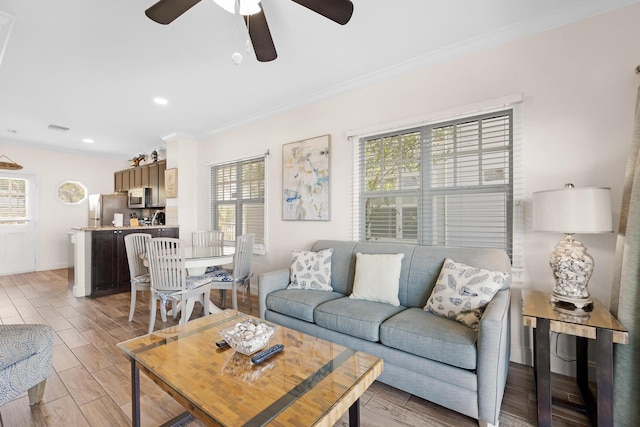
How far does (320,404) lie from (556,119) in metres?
2.49

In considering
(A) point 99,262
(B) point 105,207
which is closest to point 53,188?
(B) point 105,207

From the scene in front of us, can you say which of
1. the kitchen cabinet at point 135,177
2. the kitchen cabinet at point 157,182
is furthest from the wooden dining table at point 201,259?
the kitchen cabinet at point 135,177

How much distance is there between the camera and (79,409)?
69.6 inches

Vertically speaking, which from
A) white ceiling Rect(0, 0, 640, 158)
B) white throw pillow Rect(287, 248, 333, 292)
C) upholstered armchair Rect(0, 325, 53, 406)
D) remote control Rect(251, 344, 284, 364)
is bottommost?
upholstered armchair Rect(0, 325, 53, 406)

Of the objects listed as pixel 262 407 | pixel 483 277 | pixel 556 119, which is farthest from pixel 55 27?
pixel 556 119

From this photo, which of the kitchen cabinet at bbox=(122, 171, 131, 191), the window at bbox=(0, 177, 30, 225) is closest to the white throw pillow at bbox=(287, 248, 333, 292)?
the kitchen cabinet at bbox=(122, 171, 131, 191)

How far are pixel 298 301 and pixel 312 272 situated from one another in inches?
16.5

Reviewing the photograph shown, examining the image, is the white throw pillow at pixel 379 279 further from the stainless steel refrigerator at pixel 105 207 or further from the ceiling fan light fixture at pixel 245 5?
the stainless steel refrigerator at pixel 105 207

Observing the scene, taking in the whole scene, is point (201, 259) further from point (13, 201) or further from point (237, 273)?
point (13, 201)

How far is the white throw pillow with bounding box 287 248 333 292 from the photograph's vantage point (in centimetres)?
280

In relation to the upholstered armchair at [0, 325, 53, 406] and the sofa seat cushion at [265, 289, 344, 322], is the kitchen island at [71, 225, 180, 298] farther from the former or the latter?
the sofa seat cushion at [265, 289, 344, 322]

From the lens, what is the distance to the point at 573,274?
5.84 feet

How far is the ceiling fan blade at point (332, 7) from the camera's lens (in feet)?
5.18

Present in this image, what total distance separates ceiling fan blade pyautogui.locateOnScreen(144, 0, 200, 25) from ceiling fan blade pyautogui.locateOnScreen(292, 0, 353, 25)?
598 millimetres
